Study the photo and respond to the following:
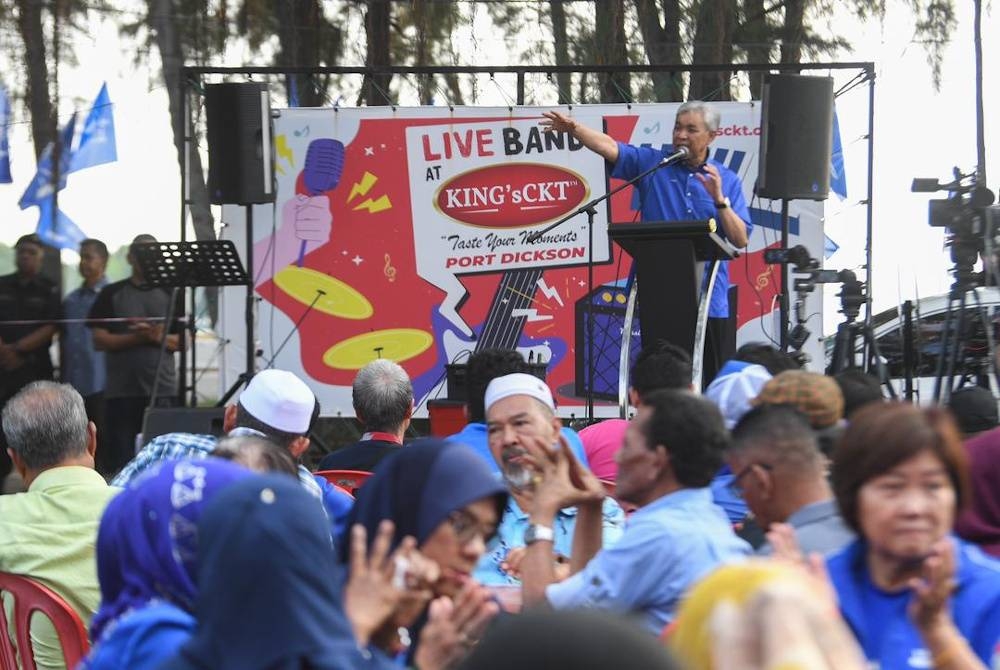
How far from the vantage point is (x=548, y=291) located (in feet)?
34.0

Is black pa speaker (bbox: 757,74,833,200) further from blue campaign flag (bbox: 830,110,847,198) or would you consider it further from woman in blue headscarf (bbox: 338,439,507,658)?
woman in blue headscarf (bbox: 338,439,507,658)

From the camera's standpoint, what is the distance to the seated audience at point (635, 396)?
5.09 m

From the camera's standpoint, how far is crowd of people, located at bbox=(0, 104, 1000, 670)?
1.62 m

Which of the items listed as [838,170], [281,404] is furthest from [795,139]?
[281,404]

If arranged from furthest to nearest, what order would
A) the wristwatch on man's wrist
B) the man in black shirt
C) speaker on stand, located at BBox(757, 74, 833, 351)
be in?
the man in black shirt, speaker on stand, located at BBox(757, 74, 833, 351), the wristwatch on man's wrist

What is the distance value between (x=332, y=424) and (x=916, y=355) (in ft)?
16.0

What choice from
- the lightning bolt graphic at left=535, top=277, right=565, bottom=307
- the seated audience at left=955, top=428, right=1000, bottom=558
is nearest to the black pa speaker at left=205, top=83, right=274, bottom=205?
the lightning bolt graphic at left=535, top=277, right=565, bottom=307

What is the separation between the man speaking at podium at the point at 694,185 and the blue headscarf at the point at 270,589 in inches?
190

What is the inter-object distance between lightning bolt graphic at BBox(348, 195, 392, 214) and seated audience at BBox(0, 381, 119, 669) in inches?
242

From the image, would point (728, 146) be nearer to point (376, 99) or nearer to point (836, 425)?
point (376, 99)

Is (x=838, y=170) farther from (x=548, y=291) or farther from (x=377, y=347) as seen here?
(x=377, y=347)

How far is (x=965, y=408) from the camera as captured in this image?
18.3ft

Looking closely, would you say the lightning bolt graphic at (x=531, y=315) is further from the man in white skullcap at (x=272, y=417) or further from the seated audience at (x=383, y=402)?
the man in white skullcap at (x=272, y=417)

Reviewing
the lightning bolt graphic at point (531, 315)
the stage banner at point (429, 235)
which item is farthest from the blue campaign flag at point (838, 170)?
the lightning bolt graphic at point (531, 315)
